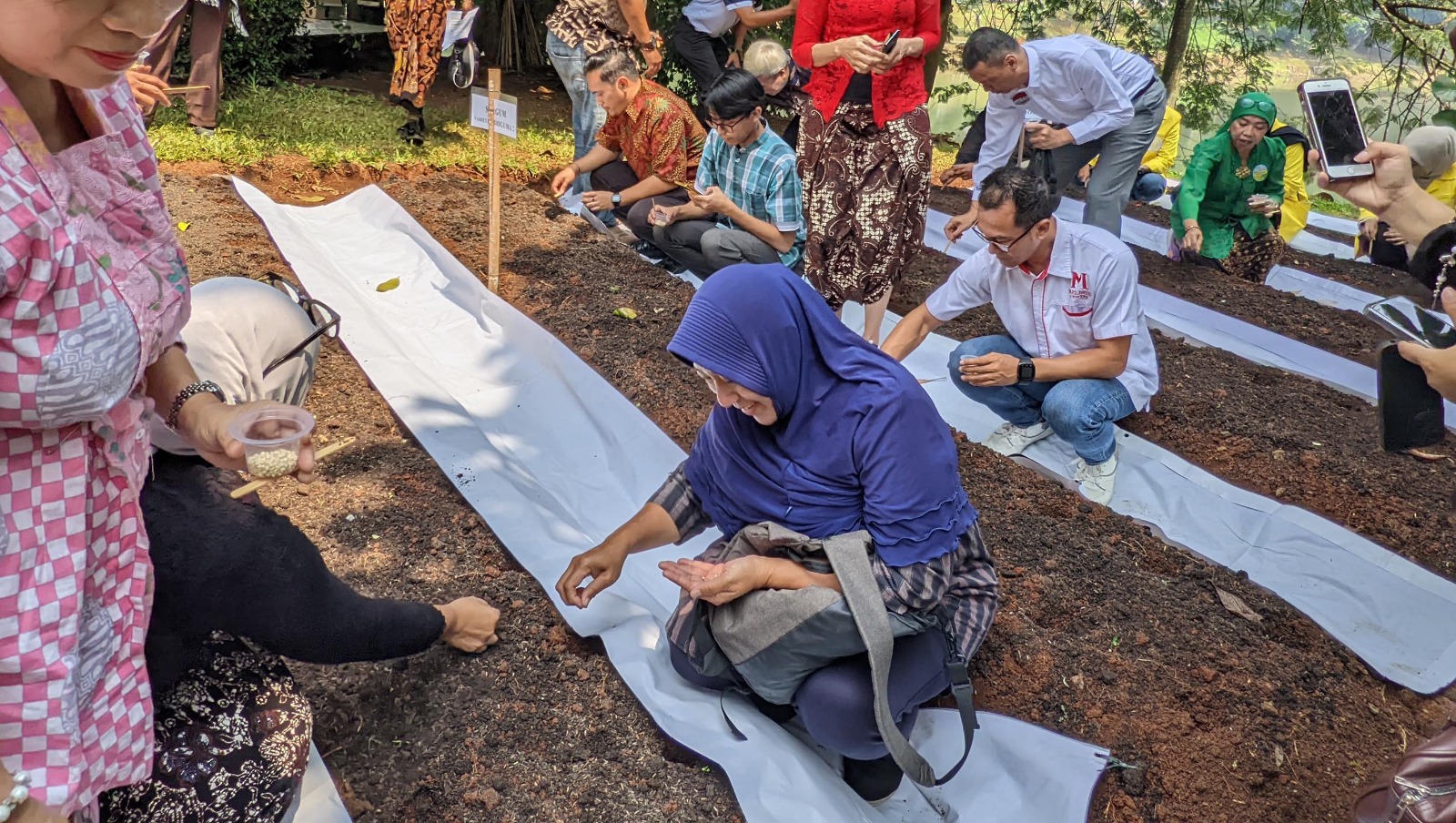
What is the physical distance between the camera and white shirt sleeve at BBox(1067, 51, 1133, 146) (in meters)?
4.45

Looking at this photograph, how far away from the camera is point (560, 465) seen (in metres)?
3.25

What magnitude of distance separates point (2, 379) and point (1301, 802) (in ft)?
7.88

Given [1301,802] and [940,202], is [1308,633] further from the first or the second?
[940,202]

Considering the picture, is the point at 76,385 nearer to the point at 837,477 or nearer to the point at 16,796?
the point at 16,796

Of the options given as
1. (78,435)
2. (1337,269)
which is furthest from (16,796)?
(1337,269)

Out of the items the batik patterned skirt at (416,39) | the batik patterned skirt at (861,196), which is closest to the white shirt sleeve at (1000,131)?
the batik patterned skirt at (861,196)

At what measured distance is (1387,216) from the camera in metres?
2.11

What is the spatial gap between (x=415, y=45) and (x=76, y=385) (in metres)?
5.53

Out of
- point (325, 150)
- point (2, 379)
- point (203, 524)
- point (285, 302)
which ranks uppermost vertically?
point (2, 379)

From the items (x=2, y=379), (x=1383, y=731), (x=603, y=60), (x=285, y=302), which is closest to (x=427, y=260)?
(x=603, y=60)

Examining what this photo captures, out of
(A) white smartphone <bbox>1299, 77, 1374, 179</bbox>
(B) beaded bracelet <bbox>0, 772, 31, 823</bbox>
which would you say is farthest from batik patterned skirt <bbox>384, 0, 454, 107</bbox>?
(B) beaded bracelet <bbox>0, 772, 31, 823</bbox>

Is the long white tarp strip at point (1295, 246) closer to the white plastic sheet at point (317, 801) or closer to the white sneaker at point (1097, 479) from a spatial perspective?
the white sneaker at point (1097, 479)

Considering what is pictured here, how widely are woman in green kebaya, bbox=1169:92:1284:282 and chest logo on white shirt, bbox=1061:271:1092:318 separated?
258 centimetres

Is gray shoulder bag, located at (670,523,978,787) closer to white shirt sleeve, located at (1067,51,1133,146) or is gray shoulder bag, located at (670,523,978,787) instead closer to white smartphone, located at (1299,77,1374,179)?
white smartphone, located at (1299,77,1374,179)
